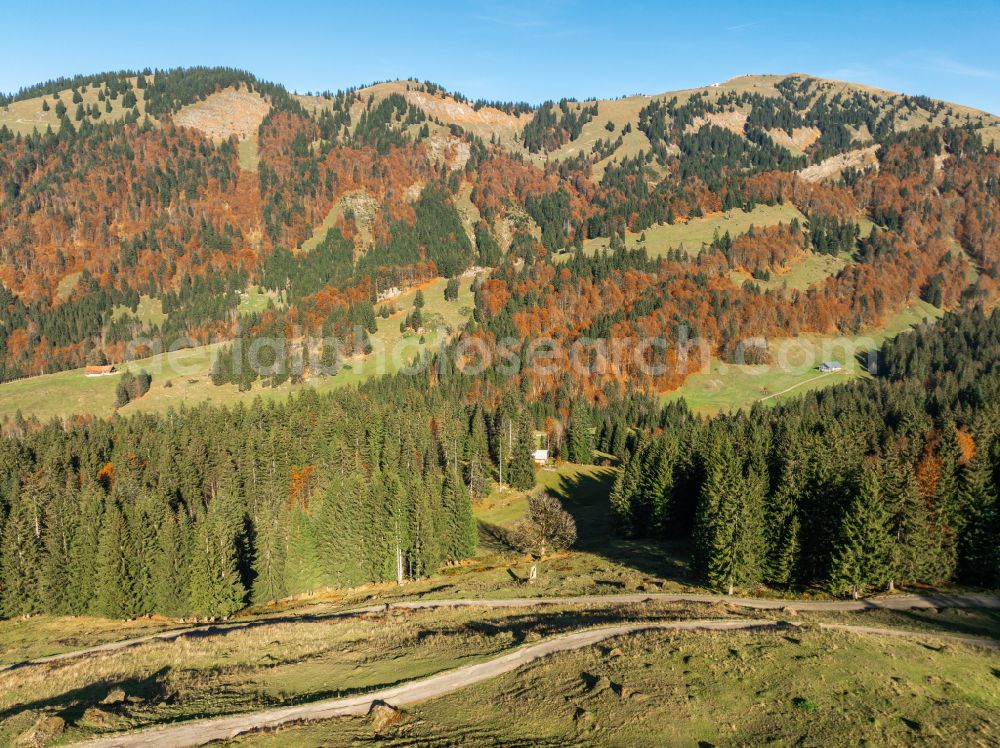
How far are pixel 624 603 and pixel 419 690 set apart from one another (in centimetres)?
2733

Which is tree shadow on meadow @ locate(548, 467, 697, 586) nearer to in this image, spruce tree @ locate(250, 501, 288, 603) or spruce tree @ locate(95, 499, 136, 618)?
spruce tree @ locate(250, 501, 288, 603)

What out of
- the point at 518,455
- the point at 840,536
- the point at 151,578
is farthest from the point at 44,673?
the point at 518,455

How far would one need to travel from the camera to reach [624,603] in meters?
54.9

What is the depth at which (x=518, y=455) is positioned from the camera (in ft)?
415

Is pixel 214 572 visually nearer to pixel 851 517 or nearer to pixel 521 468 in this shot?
pixel 851 517

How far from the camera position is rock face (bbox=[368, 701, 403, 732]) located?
94.5 feet

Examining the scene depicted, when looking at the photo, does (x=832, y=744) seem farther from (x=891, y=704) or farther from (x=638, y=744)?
(x=638, y=744)

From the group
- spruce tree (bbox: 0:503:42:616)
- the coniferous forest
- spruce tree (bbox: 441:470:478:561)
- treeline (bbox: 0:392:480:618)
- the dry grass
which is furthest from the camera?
spruce tree (bbox: 441:470:478:561)

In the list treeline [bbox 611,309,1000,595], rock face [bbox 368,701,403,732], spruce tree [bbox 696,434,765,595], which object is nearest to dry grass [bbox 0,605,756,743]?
rock face [bbox 368,701,403,732]

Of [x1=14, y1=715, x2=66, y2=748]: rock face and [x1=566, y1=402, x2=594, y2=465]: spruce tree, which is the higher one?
[x1=14, y1=715, x2=66, y2=748]: rock face

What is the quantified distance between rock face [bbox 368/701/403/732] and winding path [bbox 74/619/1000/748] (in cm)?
105

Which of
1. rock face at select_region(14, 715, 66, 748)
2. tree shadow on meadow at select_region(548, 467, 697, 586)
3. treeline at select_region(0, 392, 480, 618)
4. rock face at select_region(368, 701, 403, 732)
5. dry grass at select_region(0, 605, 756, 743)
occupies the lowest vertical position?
tree shadow on meadow at select_region(548, 467, 697, 586)

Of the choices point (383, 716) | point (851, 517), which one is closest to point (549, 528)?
point (851, 517)

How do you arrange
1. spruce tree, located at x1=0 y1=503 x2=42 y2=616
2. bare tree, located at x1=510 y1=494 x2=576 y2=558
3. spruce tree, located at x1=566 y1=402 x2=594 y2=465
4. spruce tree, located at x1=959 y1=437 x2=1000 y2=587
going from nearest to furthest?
spruce tree, located at x1=959 y1=437 x2=1000 y2=587 < spruce tree, located at x1=0 y1=503 x2=42 y2=616 < bare tree, located at x1=510 y1=494 x2=576 y2=558 < spruce tree, located at x1=566 y1=402 x2=594 y2=465
